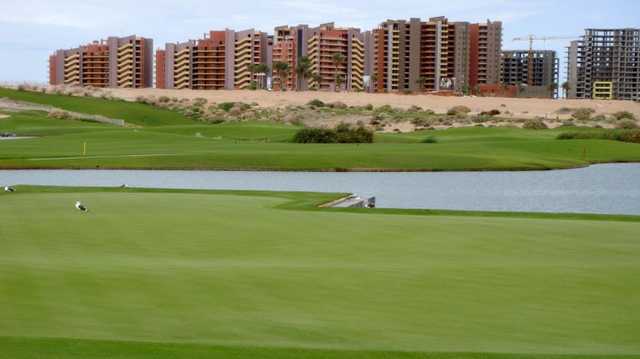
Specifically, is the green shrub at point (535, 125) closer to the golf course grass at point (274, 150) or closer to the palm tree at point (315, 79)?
the golf course grass at point (274, 150)

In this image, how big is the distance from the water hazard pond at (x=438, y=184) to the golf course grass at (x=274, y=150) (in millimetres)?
2298

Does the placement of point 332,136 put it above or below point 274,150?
Result: above

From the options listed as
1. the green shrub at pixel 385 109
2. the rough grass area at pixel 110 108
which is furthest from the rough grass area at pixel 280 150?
the green shrub at pixel 385 109

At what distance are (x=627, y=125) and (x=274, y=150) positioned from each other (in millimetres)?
42860

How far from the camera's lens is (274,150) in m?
65.7

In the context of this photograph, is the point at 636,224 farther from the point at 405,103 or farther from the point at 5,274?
the point at 405,103

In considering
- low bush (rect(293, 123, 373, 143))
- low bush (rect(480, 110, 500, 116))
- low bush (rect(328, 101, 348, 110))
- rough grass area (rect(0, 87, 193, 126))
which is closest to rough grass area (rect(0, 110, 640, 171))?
low bush (rect(293, 123, 373, 143))

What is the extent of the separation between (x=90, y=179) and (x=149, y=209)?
26.3 m

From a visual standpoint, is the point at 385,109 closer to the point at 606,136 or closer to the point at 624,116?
the point at 624,116

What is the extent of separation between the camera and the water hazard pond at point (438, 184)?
4122cm

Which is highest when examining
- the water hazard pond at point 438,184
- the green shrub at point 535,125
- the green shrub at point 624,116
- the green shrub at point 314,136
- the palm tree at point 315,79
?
the palm tree at point 315,79

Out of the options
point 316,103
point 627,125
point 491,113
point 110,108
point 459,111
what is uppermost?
point 316,103

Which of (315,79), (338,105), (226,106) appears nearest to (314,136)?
(226,106)

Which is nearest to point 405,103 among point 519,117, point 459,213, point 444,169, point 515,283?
point 519,117
